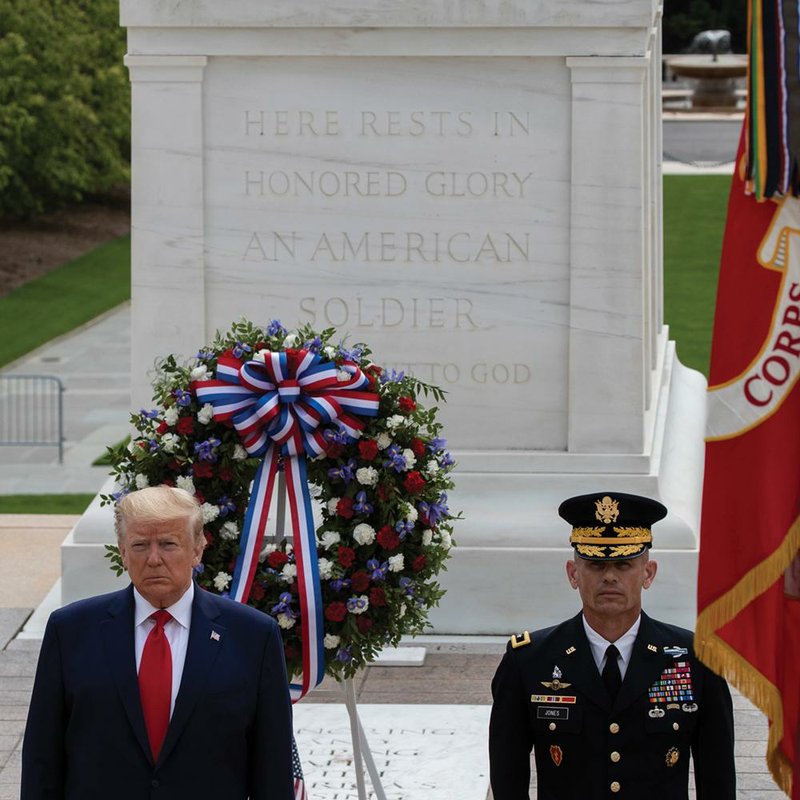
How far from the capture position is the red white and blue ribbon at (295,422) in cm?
697

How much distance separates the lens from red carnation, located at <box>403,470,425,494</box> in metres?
7.01

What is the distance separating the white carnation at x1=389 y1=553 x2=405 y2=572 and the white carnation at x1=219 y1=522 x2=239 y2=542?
628 mm

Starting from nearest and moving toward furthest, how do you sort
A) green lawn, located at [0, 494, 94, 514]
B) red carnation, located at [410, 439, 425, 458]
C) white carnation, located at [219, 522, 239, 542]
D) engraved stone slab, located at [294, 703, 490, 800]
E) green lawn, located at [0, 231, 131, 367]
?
red carnation, located at [410, 439, 425, 458]
white carnation, located at [219, 522, 239, 542]
engraved stone slab, located at [294, 703, 490, 800]
green lawn, located at [0, 494, 94, 514]
green lawn, located at [0, 231, 131, 367]

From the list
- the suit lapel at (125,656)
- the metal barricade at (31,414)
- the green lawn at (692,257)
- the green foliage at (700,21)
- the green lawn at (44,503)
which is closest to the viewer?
the suit lapel at (125,656)

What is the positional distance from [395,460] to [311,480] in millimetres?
393

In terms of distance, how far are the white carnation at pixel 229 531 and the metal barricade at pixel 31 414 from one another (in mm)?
9580

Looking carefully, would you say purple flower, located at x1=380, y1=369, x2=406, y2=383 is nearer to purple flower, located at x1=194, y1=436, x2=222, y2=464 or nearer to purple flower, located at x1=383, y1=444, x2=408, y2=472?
purple flower, located at x1=383, y1=444, x2=408, y2=472

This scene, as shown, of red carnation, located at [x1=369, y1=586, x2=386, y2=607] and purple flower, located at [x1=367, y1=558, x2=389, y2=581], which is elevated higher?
purple flower, located at [x1=367, y1=558, x2=389, y2=581]

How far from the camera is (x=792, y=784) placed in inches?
204

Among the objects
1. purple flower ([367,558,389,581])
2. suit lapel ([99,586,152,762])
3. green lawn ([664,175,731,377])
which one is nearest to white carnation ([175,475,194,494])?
purple flower ([367,558,389,581])

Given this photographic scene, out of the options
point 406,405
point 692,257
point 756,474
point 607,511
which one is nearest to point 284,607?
point 406,405

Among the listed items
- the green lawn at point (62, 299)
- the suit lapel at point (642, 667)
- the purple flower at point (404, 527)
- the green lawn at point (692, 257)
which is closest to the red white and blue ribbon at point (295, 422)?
the purple flower at point (404, 527)

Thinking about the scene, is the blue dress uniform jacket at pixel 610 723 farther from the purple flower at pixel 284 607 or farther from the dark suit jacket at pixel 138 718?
the purple flower at pixel 284 607

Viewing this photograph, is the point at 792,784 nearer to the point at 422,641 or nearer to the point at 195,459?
the point at 195,459
